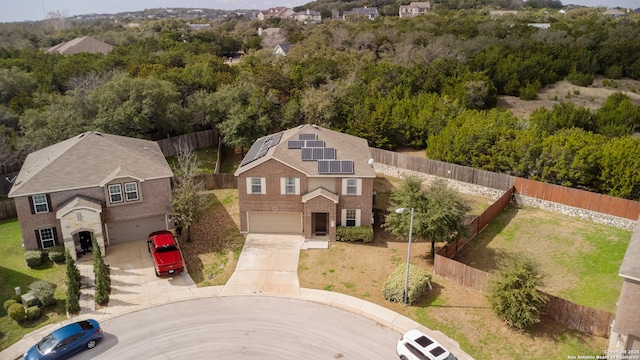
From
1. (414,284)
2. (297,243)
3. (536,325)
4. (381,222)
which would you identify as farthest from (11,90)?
(536,325)

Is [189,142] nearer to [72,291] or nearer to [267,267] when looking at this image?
[267,267]

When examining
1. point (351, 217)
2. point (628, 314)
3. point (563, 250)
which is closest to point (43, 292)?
point (351, 217)

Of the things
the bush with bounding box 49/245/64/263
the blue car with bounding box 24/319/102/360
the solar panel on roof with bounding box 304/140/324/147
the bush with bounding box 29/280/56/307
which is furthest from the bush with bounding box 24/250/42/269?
the solar panel on roof with bounding box 304/140/324/147

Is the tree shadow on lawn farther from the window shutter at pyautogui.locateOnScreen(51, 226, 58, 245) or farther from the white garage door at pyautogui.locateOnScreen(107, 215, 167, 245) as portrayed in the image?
the window shutter at pyautogui.locateOnScreen(51, 226, 58, 245)

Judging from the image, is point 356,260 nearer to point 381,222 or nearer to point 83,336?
point 381,222

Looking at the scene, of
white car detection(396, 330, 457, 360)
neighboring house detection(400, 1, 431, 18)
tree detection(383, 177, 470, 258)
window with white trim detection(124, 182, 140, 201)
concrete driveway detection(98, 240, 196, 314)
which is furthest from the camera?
neighboring house detection(400, 1, 431, 18)

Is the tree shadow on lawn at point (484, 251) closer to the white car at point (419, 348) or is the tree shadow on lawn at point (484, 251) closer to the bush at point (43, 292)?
the white car at point (419, 348)

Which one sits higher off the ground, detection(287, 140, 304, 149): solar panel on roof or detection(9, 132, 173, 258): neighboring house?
detection(287, 140, 304, 149): solar panel on roof

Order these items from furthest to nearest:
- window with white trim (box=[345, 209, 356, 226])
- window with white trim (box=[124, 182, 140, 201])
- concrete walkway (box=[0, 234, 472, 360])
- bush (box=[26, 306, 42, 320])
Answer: window with white trim (box=[345, 209, 356, 226]), window with white trim (box=[124, 182, 140, 201]), bush (box=[26, 306, 42, 320]), concrete walkway (box=[0, 234, 472, 360])
